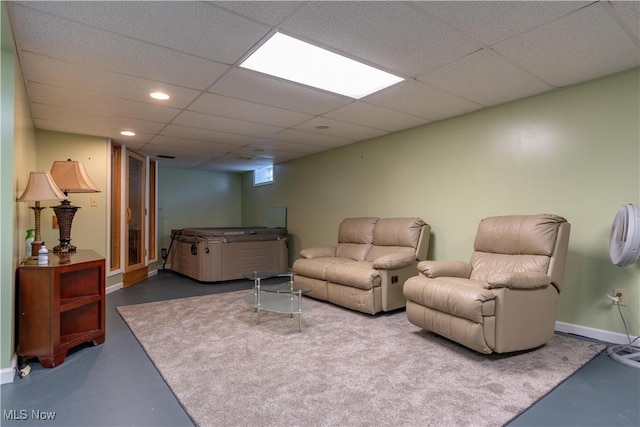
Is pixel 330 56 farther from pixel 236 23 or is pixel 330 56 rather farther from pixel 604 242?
pixel 604 242

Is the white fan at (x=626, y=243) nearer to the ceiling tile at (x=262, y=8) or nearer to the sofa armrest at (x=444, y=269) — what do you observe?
the sofa armrest at (x=444, y=269)

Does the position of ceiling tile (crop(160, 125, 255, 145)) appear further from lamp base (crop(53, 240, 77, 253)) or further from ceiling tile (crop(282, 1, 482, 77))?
ceiling tile (crop(282, 1, 482, 77))

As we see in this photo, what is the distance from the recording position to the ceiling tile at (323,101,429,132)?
346cm

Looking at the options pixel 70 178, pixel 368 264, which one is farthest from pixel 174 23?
pixel 368 264

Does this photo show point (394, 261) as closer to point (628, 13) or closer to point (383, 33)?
point (383, 33)

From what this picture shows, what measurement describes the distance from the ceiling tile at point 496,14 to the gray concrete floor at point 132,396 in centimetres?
210

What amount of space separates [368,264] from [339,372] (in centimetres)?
170

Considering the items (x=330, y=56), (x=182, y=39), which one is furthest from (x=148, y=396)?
(x=330, y=56)

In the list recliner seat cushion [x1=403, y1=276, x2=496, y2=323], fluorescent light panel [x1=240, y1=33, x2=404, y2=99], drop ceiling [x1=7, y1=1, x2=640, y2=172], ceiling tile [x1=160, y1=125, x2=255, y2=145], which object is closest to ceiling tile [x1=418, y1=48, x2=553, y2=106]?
drop ceiling [x1=7, y1=1, x2=640, y2=172]

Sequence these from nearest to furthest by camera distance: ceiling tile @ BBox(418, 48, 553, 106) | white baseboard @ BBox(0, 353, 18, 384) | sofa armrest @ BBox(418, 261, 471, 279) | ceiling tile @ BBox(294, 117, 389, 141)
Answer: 1. white baseboard @ BBox(0, 353, 18, 384)
2. ceiling tile @ BBox(418, 48, 553, 106)
3. sofa armrest @ BBox(418, 261, 471, 279)
4. ceiling tile @ BBox(294, 117, 389, 141)

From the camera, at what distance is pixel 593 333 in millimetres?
2771

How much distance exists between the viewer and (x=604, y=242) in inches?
108

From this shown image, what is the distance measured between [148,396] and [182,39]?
6.89 ft

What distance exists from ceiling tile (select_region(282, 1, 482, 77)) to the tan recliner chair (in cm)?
151
